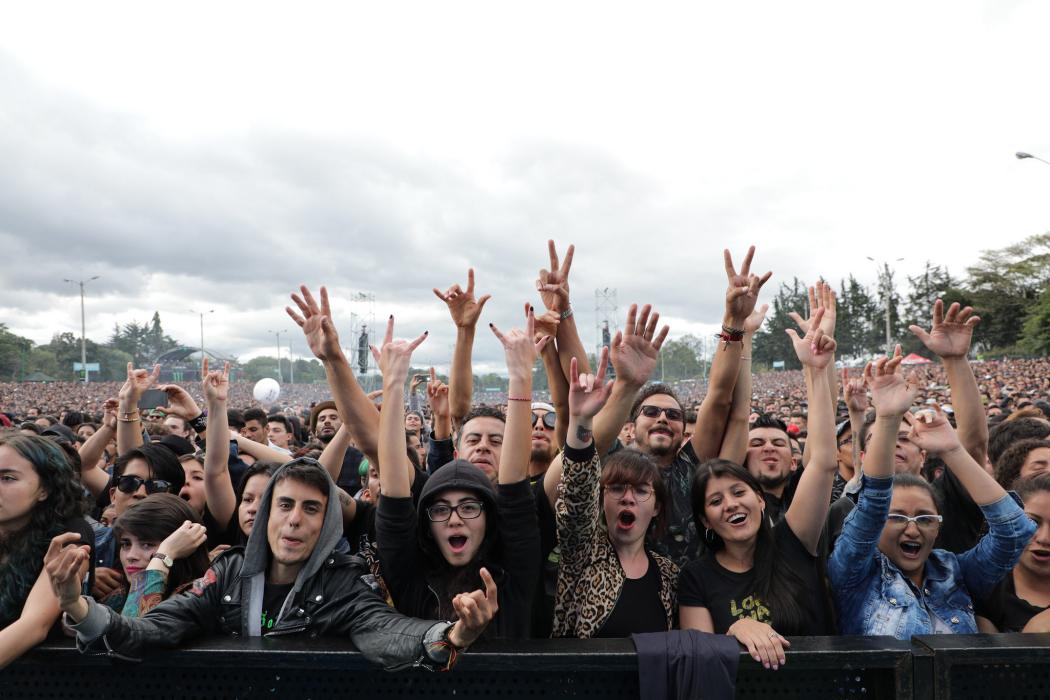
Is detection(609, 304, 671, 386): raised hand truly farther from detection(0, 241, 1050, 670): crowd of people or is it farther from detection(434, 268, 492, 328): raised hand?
detection(434, 268, 492, 328): raised hand

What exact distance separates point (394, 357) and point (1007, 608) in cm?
261

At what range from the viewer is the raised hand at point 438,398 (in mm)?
3750

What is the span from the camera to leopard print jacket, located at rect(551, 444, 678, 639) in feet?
7.26

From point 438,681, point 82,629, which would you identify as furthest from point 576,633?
point 82,629

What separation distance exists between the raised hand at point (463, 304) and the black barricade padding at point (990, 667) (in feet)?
9.01

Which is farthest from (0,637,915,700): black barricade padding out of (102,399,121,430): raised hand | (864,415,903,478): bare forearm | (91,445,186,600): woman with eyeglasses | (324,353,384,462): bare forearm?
(102,399,121,430): raised hand

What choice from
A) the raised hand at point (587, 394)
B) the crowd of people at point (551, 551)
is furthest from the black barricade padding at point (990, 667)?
the raised hand at point (587, 394)

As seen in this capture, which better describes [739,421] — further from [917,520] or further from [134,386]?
[134,386]

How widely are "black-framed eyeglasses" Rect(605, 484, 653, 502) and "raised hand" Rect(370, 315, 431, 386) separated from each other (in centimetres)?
95

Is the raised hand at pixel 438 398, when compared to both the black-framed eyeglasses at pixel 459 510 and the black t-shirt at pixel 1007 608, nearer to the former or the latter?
the black-framed eyeglasses at pixel 459 510

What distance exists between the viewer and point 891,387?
8.36ft

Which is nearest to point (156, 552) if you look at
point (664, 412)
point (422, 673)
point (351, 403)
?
point (351, 403)

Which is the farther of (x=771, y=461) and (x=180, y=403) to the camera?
(x=180, y=403)

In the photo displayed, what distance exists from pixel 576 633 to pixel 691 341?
110 meters
